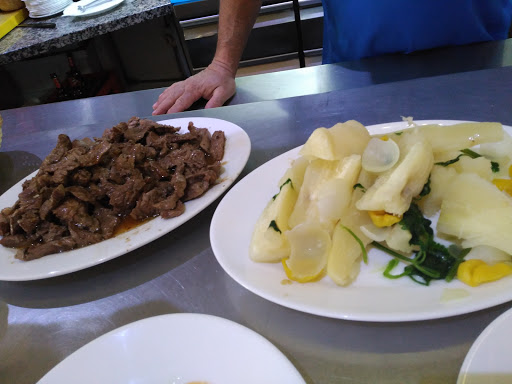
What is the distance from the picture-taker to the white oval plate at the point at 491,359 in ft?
2.35

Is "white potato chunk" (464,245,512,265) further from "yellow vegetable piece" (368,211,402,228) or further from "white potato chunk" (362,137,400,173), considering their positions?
"white potato chunk" (362,137,400,173)

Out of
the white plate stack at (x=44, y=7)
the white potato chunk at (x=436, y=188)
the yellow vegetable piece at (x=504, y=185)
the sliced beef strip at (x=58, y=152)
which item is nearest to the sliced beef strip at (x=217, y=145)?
the sliced beef strip at (x=58, y=152)

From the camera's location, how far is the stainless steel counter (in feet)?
3.19

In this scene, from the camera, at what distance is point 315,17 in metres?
4.92

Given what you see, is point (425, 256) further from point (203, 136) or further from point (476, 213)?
point (203, 136)

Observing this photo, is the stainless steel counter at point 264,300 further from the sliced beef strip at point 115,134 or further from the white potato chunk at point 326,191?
the sliced beef strip at point 115,134

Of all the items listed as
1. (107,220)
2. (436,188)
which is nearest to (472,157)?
(436,188)

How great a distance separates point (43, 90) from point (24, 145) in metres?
3.54

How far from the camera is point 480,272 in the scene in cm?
95

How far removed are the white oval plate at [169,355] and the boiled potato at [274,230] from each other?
254mm

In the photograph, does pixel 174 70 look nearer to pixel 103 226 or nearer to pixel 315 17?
pixel 315 17

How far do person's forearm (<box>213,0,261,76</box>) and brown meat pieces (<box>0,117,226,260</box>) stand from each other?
1277mm

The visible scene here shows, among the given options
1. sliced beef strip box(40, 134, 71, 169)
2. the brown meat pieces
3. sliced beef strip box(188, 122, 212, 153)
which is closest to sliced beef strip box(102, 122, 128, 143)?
the brown meat pieces

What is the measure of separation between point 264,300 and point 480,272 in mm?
549
